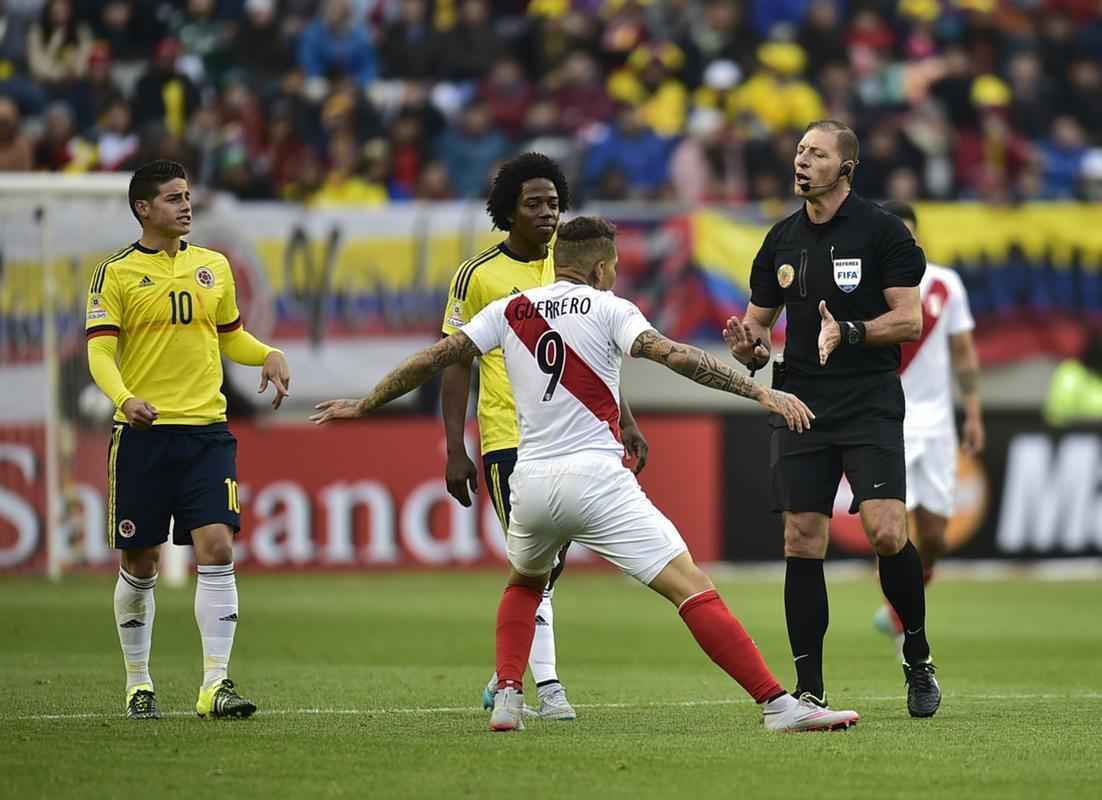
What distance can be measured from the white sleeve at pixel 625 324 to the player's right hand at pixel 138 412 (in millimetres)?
2086

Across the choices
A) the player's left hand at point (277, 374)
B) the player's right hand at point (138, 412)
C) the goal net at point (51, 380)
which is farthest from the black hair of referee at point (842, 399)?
the goal net at point (51, 380)

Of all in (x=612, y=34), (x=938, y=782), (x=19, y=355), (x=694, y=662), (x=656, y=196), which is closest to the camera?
(x=938, y=782)

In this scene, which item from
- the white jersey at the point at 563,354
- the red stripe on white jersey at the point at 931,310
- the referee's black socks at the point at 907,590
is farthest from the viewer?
the red stripe on white jersey at the point at 931,310

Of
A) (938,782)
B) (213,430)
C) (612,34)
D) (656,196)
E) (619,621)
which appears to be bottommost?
(619,621)

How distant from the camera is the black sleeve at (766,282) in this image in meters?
9.48

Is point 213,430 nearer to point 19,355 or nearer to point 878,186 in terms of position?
point 19,355

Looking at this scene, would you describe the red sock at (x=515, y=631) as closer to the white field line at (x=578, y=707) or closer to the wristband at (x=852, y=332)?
the white field line at (x=578, y=707)

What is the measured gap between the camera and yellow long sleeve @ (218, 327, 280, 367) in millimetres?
9671

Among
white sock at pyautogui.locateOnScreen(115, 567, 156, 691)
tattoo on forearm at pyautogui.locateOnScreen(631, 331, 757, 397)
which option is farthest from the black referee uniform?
white sock at pyautogui.locateOnScreen(115, 567, 156, 691)

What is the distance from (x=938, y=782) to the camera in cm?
724

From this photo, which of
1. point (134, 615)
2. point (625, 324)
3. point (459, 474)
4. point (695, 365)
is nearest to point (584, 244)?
point (625, 324)

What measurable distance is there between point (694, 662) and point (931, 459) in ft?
6.61

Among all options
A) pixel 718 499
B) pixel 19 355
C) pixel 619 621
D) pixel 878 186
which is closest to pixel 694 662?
pixel 619 621

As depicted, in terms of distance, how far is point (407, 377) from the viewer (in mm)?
8312
